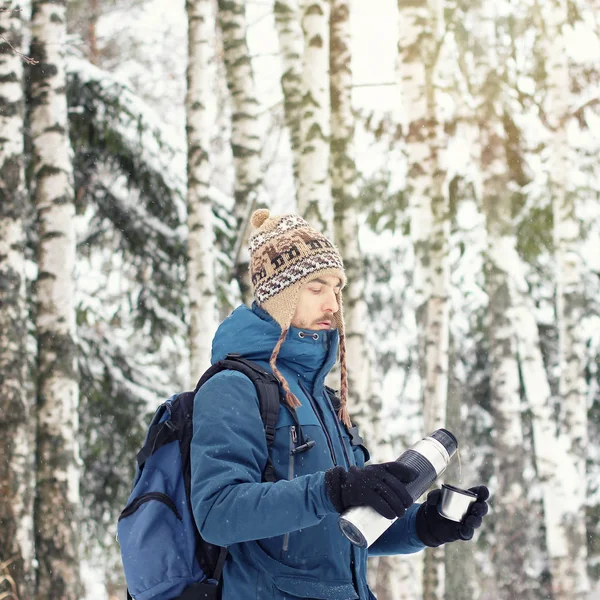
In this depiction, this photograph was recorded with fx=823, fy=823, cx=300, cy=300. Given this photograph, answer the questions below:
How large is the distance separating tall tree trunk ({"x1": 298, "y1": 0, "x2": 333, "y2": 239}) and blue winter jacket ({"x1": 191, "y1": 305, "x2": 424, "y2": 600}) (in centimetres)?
467

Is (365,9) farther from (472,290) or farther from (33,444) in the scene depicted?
(33,444)

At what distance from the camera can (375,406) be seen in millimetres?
8008

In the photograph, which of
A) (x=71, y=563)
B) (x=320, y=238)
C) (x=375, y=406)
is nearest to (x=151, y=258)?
(x=375, y=406)

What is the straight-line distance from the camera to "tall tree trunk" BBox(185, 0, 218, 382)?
269 inches

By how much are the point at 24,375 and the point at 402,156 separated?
7.36 m

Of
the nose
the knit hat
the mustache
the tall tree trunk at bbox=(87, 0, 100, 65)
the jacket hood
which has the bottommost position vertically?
the jacket hood

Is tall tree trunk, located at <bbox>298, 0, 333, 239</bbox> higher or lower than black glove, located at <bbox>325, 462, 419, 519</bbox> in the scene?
higher

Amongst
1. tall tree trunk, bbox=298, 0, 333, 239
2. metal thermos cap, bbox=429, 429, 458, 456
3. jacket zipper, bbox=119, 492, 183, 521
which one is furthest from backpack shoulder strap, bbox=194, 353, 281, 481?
tall tree trunk, bbox=298, 0, 333, 239

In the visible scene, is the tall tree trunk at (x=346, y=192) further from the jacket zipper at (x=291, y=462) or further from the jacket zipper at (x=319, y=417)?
the jacket zipper at (x=291, y=462)

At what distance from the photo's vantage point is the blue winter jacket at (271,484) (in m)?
1.79

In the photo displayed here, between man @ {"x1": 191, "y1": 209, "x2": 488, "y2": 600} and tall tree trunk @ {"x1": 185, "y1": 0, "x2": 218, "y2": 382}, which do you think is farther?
tall tree trunk @ {"x1": 185, "y1": 0, "x2": 218, "y2": 382}

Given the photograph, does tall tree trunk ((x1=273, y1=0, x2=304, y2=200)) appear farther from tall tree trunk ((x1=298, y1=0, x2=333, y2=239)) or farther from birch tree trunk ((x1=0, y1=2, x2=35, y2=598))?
birch tree trunk ((x1=0, y1=2, x2=35, y2=598))

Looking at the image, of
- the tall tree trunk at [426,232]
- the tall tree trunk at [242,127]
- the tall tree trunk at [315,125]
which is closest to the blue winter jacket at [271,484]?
the tall tree trunk at [242,127]

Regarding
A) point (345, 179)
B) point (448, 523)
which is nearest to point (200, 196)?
point (345, 179)
